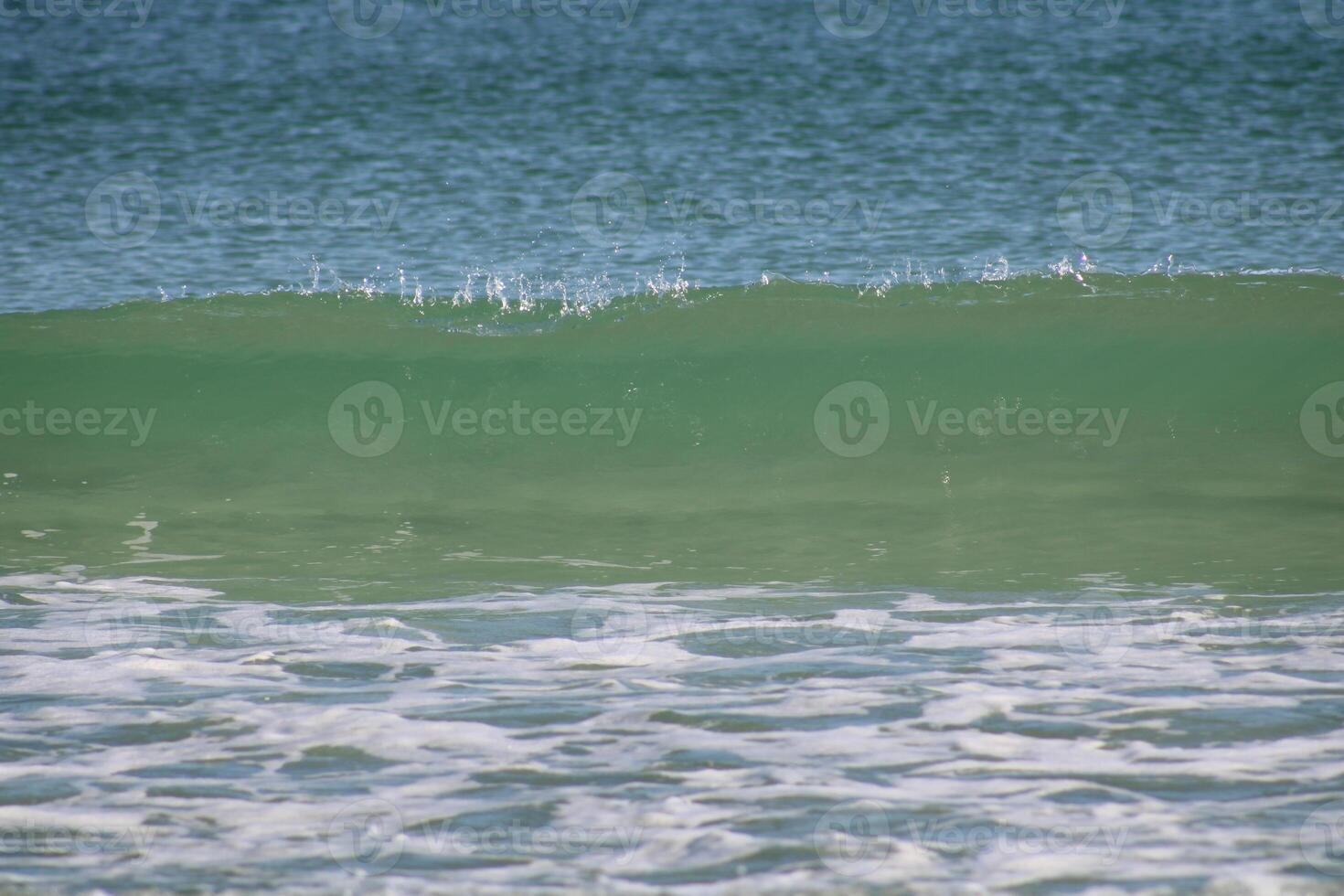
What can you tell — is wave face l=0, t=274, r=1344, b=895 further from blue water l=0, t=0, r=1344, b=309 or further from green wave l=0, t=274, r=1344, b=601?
blue water l=0, t=0, r=1344, b=309

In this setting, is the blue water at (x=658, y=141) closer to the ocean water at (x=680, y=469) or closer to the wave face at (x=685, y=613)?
the ocean water at (x=680, y=469)

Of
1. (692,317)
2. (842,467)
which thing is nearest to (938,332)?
(692,317)

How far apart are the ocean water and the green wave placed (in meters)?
0.05

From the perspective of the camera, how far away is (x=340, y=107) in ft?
66.6

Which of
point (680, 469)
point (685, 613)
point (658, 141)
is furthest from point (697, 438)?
point (658, 141)

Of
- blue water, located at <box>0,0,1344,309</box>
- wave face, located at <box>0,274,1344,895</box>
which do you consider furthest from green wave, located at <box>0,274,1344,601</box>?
blue water, located at <box>0,0,1344,309</box>

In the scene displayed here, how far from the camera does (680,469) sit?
26.4 feet

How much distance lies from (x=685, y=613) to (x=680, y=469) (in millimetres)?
3083

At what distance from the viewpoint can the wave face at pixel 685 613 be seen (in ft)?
10.2

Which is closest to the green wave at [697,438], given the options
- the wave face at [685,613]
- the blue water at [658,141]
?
the wave face at [685,613]

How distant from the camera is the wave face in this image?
309 centimetres

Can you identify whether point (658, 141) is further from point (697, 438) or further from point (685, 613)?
point (685, 613)

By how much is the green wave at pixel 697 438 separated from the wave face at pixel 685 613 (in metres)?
0.05

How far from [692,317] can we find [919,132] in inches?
317
